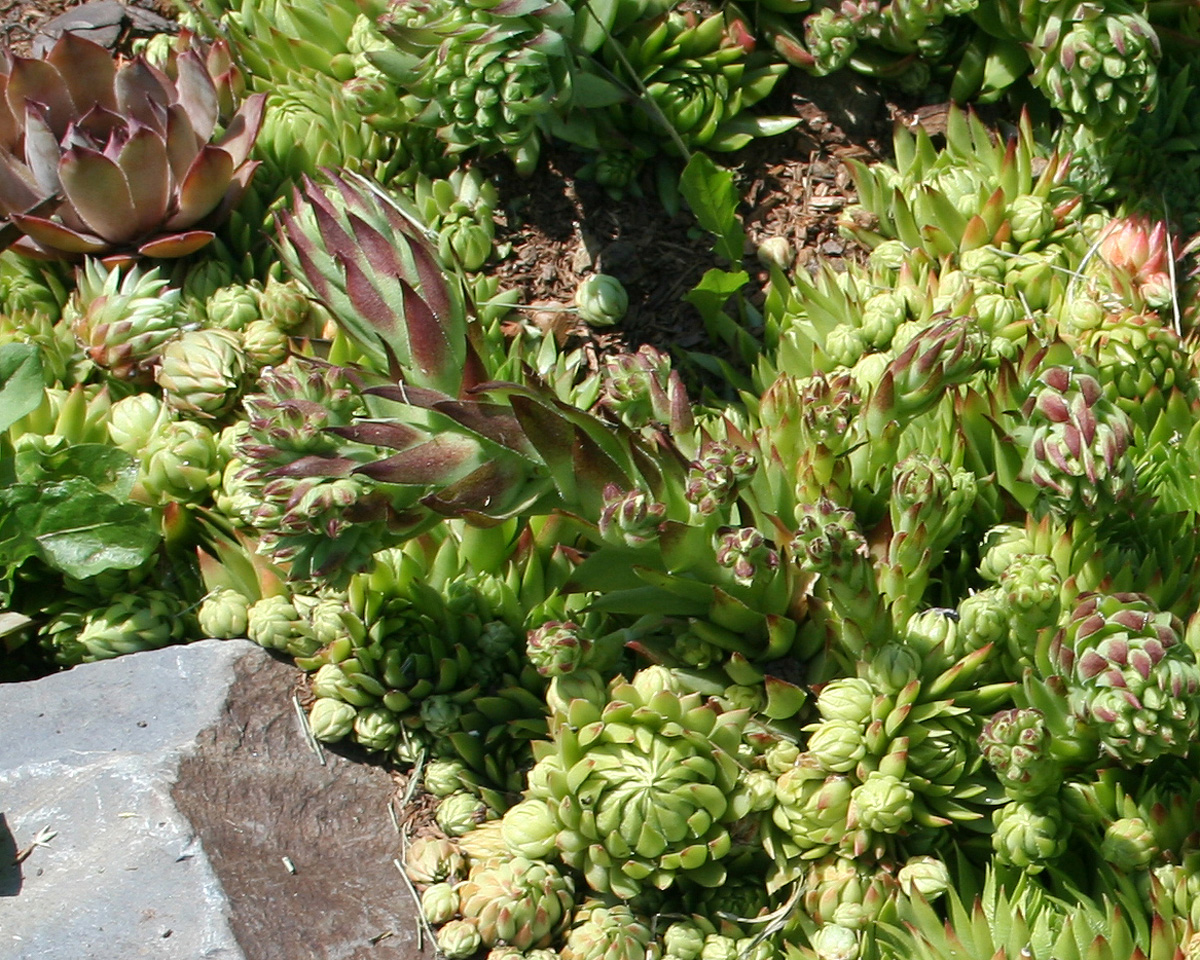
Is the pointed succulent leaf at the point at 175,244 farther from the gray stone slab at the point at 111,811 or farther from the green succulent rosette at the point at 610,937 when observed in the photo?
the green succulent rosette at the point at 610,937

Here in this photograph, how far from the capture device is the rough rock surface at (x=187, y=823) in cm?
239

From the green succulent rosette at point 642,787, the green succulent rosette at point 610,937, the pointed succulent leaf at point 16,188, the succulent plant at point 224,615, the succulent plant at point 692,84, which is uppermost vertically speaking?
the succulent plant at point 692,84

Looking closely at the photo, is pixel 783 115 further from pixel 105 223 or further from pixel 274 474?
pixel 274 474

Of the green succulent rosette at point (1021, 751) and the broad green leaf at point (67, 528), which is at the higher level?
the green succulent rosette at point (1021, 751)

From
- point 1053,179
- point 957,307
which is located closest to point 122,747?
point 957,307

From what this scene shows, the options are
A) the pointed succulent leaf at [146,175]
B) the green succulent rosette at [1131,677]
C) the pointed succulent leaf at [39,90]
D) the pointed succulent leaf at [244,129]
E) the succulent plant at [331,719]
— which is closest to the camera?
the green succulent rosette at [1131,677]

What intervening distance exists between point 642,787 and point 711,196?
5.44 ft

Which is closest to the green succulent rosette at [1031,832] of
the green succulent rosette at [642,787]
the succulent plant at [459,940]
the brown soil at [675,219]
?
the green succulent rosette at [642,787]

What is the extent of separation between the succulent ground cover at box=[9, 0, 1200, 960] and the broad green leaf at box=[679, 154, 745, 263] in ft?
0.05

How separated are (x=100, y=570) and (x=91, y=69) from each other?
150cm

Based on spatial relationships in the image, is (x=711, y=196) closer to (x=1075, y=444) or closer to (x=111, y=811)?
(x=1075, y=444)

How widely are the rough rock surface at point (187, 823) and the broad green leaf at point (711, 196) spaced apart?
5.35 feet

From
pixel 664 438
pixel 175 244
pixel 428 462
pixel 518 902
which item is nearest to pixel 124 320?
pixel 175 244

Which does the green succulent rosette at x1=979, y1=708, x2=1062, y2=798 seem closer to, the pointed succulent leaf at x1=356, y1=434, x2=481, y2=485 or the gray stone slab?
the pointed succulent leaf at x1=356, y1=434, x2=481, y2=485
